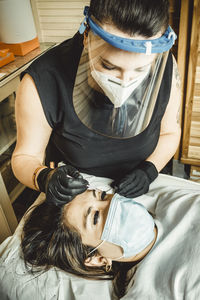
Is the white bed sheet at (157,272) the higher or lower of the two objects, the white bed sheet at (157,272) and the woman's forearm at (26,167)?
the lower

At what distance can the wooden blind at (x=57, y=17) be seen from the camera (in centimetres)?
205

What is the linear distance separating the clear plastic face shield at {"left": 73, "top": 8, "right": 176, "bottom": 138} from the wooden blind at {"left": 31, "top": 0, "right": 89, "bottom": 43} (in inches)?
50.0

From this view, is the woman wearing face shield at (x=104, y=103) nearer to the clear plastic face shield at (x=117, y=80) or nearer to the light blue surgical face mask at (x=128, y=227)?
the clear plastic face shield at (x=117, y=80)

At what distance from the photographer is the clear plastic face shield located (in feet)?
2.73

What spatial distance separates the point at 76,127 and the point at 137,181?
1.27 ft

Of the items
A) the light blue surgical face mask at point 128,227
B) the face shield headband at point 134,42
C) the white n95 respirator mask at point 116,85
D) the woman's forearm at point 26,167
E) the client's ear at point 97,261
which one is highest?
the face shield headband at point 134,42

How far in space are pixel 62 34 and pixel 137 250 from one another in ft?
5.82

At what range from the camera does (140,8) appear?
0.80 m

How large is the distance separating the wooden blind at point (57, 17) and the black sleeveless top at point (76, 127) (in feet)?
3.41

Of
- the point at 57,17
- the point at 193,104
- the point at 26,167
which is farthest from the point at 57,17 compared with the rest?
the point at 26,167

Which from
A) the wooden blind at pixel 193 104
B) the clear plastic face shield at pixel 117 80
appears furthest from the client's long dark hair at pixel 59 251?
the wooden blind at pixel 193 104

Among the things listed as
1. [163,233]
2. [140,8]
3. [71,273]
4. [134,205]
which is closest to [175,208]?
[163,233]

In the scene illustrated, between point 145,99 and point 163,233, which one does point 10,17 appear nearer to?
point 145,99

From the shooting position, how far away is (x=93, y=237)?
1.17 metres
